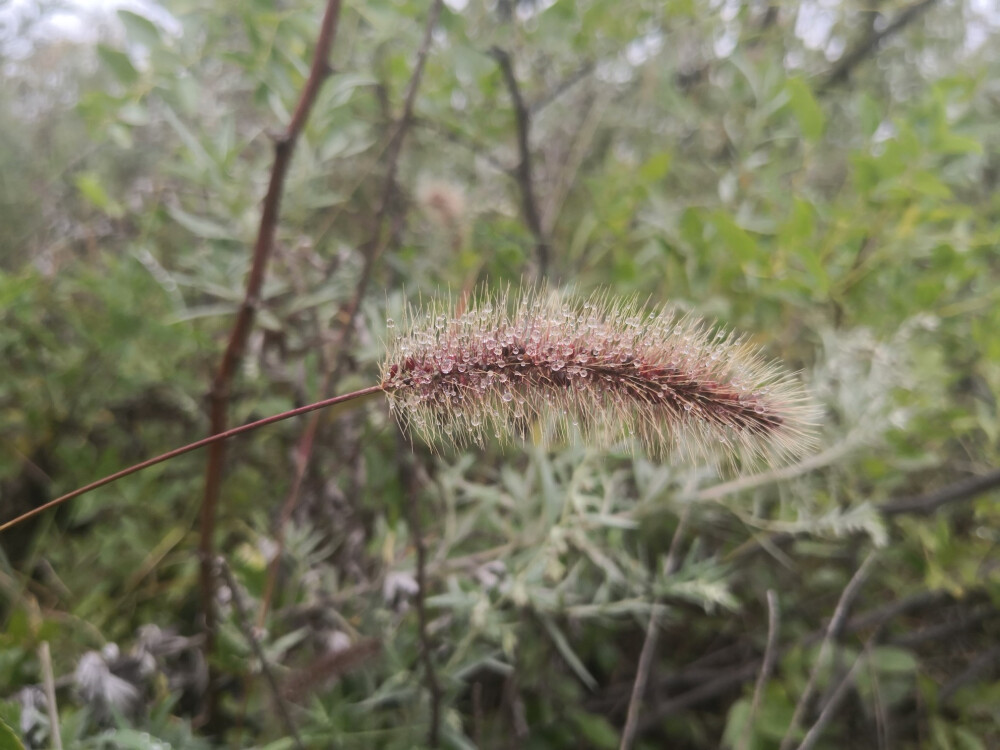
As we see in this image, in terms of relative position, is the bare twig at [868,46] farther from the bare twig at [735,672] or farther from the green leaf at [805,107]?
the bare twig at [735,672]

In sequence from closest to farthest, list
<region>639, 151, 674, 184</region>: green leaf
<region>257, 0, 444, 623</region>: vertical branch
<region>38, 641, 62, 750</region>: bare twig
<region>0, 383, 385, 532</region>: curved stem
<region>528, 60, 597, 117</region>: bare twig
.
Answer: <region>0, 383, 385, 532</region>: curved stem, <region>38, 641, 62, 750</region>: bare twig, <region>257, 0, 444, 623</region>: vertical branch, <region>639, 151, 674, 184</region>: green leaf, <region>528, 60, 597, 117</region>: bare twig

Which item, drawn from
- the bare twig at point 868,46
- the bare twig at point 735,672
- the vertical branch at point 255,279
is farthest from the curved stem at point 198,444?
the bare twig at point 868,46

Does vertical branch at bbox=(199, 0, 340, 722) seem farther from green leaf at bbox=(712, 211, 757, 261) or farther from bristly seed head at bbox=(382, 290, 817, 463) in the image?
green leaf at bbox=(712, 211, 757, 261)

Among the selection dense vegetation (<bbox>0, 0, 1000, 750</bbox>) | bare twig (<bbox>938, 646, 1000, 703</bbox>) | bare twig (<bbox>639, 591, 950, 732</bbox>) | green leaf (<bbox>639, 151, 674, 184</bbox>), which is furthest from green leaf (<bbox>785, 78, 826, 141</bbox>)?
bare twig (<bbox>938, 646, 1000, 703</bbox>)

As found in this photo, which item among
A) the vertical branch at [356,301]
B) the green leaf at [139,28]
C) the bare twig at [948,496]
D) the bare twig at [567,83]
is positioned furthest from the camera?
the bare twig at [567,83]

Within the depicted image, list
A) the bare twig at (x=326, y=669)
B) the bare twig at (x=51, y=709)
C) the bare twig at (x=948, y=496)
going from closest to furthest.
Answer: the bare twig at (x=51, y=709) → the bare twig at (x=326, y=669) → the bare twig at (x=948, y=496)

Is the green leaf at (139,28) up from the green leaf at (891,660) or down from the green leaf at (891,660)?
up

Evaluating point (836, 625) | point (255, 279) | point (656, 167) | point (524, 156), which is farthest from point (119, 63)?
point (836, 625)
